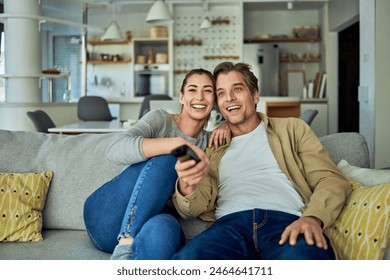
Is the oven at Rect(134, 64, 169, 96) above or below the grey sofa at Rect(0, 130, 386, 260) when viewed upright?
above

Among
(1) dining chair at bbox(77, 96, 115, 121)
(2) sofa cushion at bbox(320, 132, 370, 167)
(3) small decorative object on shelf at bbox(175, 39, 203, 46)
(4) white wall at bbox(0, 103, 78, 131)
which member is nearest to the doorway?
(3) small decorative object on shelf at bbox(175, 39, 203, 46)

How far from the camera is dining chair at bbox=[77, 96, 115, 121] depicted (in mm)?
6445

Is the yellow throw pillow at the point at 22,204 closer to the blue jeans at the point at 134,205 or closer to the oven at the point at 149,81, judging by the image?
the blue jeans at the point at 134,205

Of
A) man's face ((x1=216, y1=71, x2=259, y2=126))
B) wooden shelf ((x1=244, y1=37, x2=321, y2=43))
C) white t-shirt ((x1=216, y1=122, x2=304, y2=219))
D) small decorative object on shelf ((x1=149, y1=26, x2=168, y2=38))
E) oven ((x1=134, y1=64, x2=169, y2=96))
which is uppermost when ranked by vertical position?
small decorative object on shelf ((x1=149, y1=26, x2=168, y2=38))

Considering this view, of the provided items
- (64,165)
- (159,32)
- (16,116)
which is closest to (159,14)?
(16,116)

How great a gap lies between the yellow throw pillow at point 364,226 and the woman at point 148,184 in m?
0.50

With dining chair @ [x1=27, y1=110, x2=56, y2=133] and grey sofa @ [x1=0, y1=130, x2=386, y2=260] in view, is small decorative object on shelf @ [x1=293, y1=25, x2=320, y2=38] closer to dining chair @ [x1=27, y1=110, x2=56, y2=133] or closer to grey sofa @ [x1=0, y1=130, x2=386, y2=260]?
dining chair @ [x1=27, y1=110, x2=56, y2=133]

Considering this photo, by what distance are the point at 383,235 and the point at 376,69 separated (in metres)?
3.51

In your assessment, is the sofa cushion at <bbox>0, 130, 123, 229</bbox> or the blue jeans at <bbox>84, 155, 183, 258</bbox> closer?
the blue jeans at <bbox>84, 155, 183, 258</bbox>

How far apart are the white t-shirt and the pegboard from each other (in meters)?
7.25

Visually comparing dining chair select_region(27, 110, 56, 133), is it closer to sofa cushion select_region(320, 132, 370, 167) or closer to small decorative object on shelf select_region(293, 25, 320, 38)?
sofa cushion select_region(320, 132, 370, 167)

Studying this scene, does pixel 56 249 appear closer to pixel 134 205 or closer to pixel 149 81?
pixel 134 205

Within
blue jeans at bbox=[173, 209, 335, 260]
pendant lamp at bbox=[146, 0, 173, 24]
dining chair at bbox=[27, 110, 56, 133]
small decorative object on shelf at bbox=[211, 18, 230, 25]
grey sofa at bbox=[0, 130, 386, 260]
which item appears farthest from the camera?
small decorative object on shelf at bbox=[211, 18, 230, 25]

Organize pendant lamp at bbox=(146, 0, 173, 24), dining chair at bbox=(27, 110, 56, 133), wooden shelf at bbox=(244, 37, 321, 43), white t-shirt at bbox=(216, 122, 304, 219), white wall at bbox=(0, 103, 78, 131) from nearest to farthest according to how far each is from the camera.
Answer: white t-shirt at bbox=(216, 122, 304, 219) → dining chair at bbox=(27, 110, 56, 133) → pendant lamp at bbox=(146, 0, 173, 24) → white wall at bbox=(0, 103, 78, 131) → wooden shelf at bbox=(244, 37, 321, 43)
